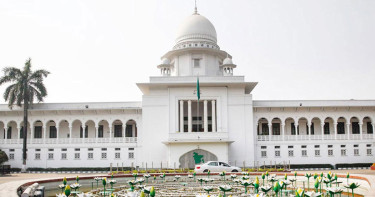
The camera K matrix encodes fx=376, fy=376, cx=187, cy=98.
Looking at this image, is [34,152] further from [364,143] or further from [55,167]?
[364,143]

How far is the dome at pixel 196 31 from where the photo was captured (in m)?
44.8

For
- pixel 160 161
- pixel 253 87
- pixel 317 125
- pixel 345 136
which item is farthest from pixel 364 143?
pixel 160 161

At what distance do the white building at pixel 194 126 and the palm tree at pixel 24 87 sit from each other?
2.51m

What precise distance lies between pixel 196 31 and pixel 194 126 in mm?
11457

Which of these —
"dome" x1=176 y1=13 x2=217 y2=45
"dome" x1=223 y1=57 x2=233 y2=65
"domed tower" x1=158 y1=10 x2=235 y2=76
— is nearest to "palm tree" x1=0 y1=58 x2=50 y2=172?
"domed tower" x1=158 y1=10 x2=235 y2=76

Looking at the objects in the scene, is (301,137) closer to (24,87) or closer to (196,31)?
(196,31)

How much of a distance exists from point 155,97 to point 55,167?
13.2 metres

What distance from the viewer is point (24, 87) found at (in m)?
38.8

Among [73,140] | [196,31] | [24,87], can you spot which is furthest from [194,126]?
[24,87]

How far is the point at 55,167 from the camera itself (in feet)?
133

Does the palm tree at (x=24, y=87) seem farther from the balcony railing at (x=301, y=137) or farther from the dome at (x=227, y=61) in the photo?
the balcony railing at (x=301, y=137)

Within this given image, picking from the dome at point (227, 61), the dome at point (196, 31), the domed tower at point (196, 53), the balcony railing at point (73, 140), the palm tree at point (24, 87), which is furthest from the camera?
the dome at point (196, 31)

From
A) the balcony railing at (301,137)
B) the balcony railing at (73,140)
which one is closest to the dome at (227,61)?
the balcony railing at (301,137)

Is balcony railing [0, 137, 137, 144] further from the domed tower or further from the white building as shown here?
the domed tower
